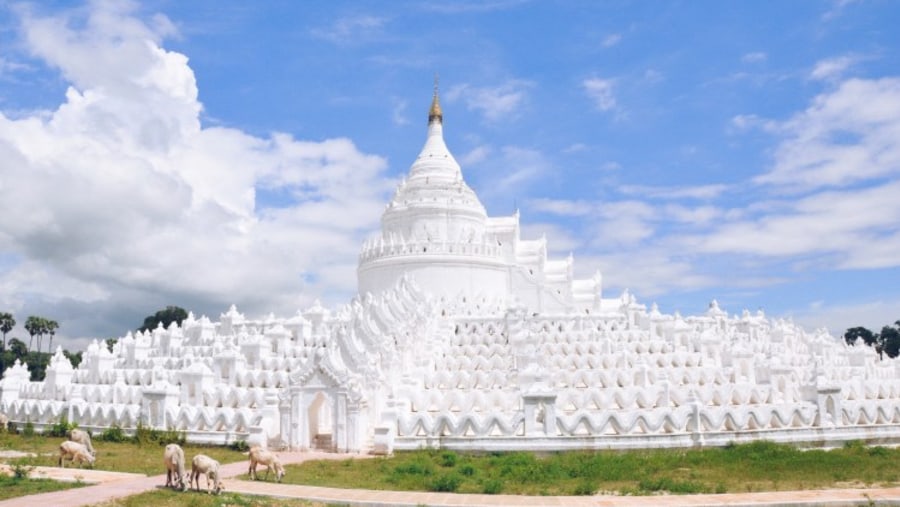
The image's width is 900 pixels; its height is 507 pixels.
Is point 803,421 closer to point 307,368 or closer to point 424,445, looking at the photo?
point 424,445

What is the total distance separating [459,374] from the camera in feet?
119

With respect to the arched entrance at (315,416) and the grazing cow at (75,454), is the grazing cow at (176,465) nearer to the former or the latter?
the grazing cow at (75,454)

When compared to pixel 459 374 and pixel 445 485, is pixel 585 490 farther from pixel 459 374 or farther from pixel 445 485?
pixel 459 374

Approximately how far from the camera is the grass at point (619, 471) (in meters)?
19.4

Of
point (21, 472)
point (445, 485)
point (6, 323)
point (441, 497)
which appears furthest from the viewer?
point (6, 323)

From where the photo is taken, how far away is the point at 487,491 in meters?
18.6

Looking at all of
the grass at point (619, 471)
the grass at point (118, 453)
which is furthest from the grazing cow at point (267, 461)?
the grass at point (118, 453)

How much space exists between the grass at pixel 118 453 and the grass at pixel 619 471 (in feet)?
14.4

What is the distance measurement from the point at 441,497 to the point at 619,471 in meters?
6.79

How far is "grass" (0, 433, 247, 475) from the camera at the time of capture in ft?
74.2

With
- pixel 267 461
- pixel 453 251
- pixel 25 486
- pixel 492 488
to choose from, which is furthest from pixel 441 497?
pixel 453 251

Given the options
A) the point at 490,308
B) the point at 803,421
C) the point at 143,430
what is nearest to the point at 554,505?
the point at 803,421

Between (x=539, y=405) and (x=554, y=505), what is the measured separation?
424 inches

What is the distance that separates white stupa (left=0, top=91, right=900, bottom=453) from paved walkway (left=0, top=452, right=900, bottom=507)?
856cm
